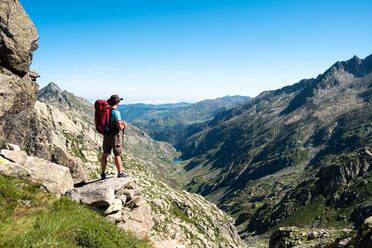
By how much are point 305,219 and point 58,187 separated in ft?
626

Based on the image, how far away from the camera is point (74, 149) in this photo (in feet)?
404

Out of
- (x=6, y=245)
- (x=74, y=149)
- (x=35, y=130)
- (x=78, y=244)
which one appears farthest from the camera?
(x=74, y=149)

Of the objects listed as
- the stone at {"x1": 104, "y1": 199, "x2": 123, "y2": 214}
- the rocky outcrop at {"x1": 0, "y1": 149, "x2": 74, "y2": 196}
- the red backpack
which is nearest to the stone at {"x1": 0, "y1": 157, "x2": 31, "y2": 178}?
the rocky outcrop at {"x1": 0, "y1": 149, "x2": 74, "y2": 196}

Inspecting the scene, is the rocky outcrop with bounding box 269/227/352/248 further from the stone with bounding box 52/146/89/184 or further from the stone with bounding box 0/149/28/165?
the stone with bounding box 0/149/28/165

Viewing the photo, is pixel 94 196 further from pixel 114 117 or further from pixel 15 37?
pixel 15 37

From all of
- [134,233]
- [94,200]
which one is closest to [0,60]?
[94,200]

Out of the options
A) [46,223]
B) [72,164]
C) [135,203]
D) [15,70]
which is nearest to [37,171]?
[46,223]

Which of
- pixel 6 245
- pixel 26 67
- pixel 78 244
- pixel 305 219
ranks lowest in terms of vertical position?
pixel 305 219

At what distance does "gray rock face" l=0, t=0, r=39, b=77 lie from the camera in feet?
61.7

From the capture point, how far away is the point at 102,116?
17391mm

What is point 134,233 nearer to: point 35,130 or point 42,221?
point 42,221

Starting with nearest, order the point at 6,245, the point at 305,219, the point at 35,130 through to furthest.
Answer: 1. the point at 6,245
2. the point at 35,130
3. the point at 305,219

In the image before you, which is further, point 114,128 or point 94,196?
point 114,128

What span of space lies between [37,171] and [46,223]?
6973mm
